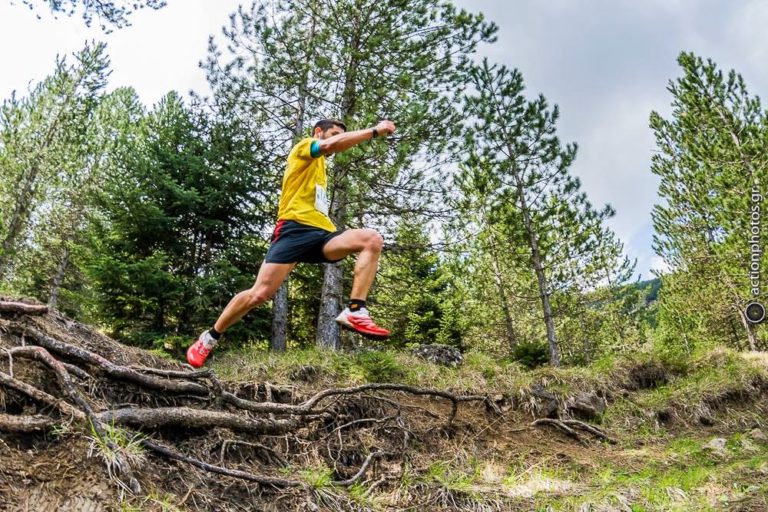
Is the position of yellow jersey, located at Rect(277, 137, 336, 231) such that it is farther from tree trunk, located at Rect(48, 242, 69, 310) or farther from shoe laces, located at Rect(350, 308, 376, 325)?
tree trunk, located at Rect(48, 242, 69, 310)

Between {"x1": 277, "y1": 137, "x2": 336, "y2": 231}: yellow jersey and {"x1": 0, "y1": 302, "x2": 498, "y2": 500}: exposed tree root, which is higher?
Answer: {"x1": 277, "y1": 137, "x2": 336, "y2": 231}: yellow jersey

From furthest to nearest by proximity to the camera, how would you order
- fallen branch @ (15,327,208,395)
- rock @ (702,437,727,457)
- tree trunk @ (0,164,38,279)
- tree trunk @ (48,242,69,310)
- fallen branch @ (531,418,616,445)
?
tree trunk @ (48,242,69,310) < tree trunk @ (0,164,38,279) < fallen branch @ (531,418,616,445) < rock @ (702,437,727,457) < fallen branch @ (15,327,208,395)

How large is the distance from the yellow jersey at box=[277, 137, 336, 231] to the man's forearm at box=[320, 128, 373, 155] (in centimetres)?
23

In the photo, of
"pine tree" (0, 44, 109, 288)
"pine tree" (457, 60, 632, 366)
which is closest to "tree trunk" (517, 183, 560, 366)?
"pine tree" (457, 60, 632, 366)

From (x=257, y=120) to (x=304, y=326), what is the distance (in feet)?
17.9

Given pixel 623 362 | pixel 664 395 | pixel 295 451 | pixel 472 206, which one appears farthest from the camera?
pixel 472 206

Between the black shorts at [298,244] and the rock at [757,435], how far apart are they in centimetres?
548

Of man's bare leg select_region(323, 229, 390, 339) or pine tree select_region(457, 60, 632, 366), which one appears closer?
man's bare leg select_region(323, 229, 390, 339)

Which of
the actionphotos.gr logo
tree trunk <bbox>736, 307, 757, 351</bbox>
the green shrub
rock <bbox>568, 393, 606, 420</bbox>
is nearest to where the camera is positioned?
rock <bbox>568, 393, 606, 420</bbox>

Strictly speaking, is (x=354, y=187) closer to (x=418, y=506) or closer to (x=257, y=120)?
(x=257, y=120)

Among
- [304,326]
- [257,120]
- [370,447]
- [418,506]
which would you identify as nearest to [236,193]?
[257,120]

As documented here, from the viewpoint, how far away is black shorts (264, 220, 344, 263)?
364cm

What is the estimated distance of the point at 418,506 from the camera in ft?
10.1

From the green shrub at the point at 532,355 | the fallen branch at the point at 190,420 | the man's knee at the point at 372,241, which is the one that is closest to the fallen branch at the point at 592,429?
the man's knee at the point at 372,241
